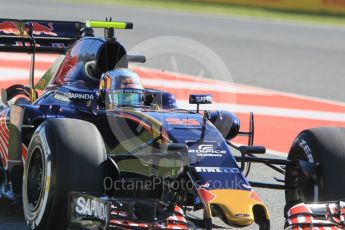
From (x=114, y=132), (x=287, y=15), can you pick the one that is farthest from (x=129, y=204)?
(x=287, y=15)

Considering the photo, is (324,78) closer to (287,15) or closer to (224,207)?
(224,207)

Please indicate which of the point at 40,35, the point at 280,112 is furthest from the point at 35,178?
the point at 280,112

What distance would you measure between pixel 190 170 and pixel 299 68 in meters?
12.3

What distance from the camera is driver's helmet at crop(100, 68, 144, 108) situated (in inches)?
283

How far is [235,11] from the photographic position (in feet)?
102

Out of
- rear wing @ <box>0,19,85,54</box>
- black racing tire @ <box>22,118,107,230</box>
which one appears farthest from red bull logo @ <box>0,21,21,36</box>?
black racing tire @ <box>22,118,107,230</box>

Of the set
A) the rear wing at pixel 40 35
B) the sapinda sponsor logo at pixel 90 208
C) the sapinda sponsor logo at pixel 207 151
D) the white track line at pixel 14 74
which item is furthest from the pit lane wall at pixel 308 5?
the sapinda sponsor logo at pixel 90 208

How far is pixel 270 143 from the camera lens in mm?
10594

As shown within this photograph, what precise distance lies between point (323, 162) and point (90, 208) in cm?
170

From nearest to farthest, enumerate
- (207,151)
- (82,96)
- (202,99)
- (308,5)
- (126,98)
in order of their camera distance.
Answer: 1. (207,151)
2. (202,99)
3. (126,98)
4. (82,96)
5. (308,5)

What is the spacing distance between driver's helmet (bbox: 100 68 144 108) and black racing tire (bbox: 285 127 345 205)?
1.25m

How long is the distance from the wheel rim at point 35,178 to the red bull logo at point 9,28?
240cm

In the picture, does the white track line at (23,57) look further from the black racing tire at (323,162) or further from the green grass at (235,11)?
the green grass at (235,11)

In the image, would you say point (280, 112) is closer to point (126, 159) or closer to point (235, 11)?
point (126, 159)
